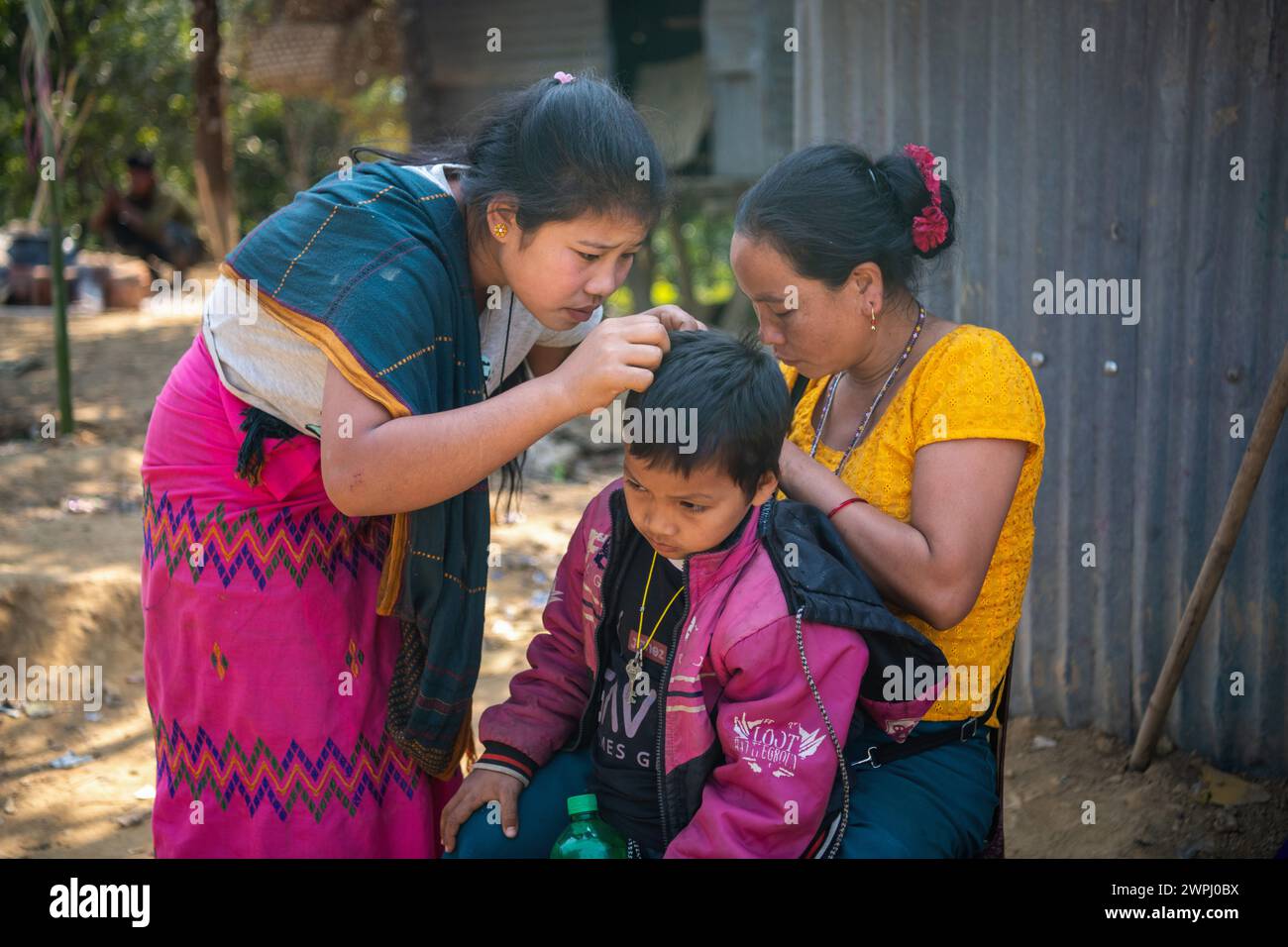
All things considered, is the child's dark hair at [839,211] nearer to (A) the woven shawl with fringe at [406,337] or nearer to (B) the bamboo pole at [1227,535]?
(A) the woven shawl with fringe at [406,337]

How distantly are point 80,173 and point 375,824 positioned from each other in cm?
1664

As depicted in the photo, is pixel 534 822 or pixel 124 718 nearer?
pixel 534 822

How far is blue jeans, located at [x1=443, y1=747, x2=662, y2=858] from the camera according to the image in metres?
2.15

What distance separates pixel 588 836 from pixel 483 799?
232 mm

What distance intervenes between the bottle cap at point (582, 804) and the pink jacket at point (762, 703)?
0.48 feet

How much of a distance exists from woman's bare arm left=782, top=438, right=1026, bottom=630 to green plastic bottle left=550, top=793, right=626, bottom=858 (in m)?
0.65

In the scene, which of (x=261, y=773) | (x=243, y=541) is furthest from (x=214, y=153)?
(x=261, y=773)

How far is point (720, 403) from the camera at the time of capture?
6.28 ft

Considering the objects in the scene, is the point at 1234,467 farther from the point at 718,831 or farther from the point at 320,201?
the point at 320,201

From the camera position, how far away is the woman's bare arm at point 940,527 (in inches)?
80.4

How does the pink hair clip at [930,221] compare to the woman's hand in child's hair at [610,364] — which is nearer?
the woman's hand in child's hair at [610,364]

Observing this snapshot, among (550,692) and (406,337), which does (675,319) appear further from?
(550,692)

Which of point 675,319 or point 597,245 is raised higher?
point 597,245

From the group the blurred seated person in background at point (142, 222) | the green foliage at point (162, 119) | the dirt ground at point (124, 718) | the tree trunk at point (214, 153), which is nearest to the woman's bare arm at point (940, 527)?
the dirt ground at point (124, 718)
